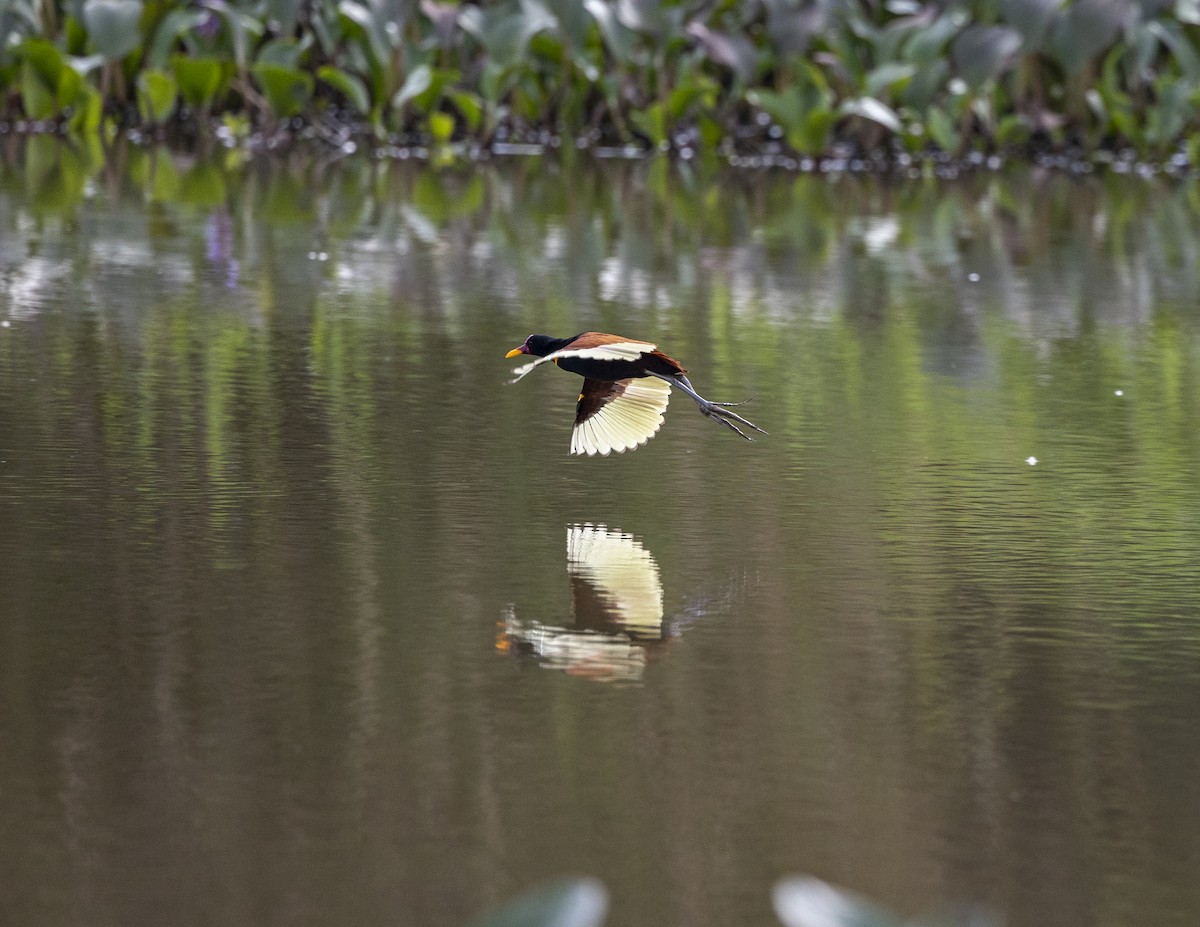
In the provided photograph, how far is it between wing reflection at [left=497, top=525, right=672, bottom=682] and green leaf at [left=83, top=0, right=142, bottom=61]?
10468 mm

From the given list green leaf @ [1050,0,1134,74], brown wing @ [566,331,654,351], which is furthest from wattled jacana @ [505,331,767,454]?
green leaf @ [1050,0,1134,74]

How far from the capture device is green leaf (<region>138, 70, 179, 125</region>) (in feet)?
46.9

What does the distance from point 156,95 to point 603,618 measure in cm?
1113

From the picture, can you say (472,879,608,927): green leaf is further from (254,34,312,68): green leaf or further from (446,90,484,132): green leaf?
(254,34,312,68): green leaf

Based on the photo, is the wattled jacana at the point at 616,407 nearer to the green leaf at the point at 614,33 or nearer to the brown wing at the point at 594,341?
the brown wing at the point at 594,341

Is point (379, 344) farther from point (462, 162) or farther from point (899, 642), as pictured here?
point (462, 162)

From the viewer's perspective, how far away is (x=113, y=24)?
14.1 meters

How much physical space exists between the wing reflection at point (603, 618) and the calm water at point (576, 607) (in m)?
0.01

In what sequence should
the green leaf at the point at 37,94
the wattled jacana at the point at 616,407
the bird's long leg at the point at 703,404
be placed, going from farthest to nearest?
the green leaf at the point at 37,94
the wattled jacana at the point at 616,407
the bird's long leg at the point at 703,404

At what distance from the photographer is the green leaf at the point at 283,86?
1427 centimetres

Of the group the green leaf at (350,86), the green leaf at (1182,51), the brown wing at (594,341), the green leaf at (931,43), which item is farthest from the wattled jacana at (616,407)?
the green leaf at (1182,51)

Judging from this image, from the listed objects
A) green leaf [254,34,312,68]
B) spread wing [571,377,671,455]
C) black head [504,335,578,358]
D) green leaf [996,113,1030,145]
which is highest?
green leaf [254,34,312,68]

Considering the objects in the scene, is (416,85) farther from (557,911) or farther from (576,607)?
(557,911)

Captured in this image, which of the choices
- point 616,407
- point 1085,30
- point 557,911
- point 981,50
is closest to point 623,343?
point 616,407
